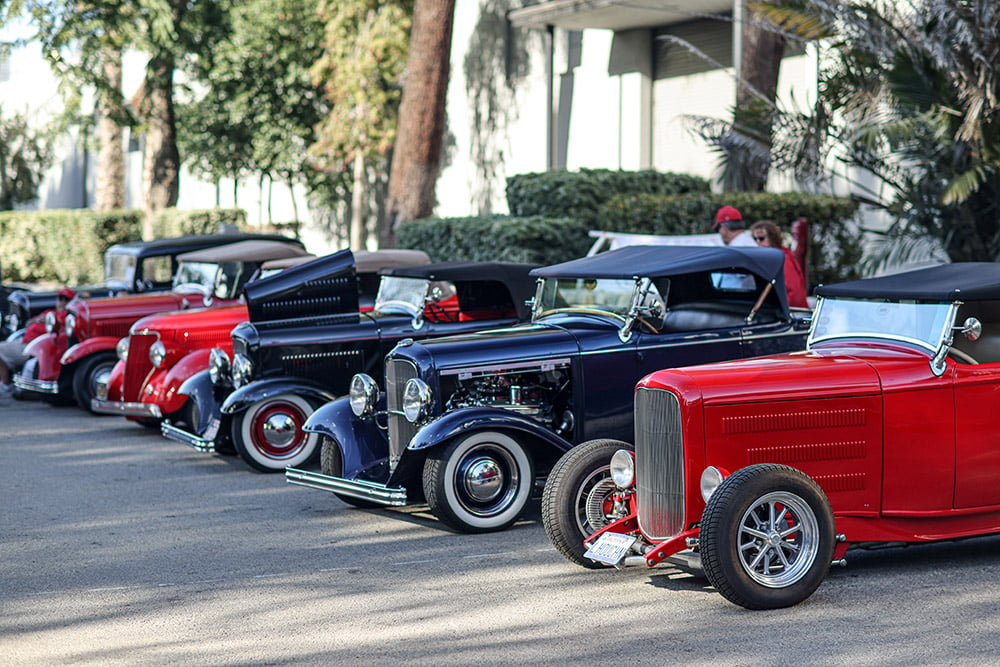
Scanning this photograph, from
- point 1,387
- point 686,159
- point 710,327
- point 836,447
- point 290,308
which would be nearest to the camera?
point 836,447

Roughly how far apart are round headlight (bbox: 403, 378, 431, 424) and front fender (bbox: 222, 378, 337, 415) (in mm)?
2205

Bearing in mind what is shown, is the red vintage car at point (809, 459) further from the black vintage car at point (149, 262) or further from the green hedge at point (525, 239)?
the black vintage car at point (149, 262)

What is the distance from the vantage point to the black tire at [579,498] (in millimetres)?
6262

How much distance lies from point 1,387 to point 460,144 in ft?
40.8

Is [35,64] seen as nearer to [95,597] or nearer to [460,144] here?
[460,144]

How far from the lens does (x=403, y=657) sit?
16.0 feet

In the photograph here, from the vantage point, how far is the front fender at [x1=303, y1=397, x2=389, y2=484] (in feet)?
25.9

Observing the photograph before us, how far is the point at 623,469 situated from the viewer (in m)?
6.12

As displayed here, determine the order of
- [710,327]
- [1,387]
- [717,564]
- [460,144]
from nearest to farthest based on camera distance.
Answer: [717,564] < [710,327] < [1,387] < [460,144]

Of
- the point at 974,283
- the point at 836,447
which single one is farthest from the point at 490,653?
the point at 974,283

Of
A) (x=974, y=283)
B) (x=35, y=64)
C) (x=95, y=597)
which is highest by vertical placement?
(x=35, y=64)

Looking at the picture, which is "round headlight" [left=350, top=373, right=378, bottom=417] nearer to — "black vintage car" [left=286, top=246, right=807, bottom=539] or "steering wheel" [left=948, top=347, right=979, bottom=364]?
"black vintage car" [left=286, top=246, right=807, bottom=539]

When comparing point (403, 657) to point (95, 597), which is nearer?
point (403, 657)

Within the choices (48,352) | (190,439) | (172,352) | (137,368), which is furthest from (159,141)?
(190,439)
